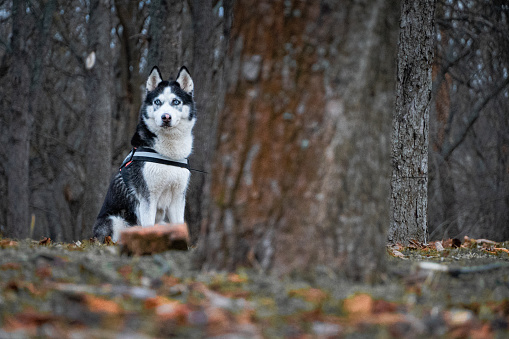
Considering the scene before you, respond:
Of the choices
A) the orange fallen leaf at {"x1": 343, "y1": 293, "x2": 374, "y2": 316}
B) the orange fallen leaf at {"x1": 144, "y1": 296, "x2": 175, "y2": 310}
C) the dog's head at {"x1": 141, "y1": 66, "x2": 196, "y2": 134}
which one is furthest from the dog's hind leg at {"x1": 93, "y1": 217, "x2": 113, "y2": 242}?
the orange fallen leaf at {"x1": 343, "y1": 293, "x2": 374, "y2": 316}

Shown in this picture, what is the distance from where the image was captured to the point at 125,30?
15.4 meters

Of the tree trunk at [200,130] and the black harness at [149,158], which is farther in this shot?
the tree trunk at [200,130]

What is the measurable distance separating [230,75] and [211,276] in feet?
3.70

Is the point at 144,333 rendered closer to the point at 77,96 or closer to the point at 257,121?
the point at 257,121

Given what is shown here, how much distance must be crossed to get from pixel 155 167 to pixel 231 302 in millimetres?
4018

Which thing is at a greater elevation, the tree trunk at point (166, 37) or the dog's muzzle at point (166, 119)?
the tree trunk at point (166, 37)

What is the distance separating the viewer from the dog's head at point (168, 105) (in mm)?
6320

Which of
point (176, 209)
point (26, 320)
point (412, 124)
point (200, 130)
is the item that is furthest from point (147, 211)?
point (200, 130)

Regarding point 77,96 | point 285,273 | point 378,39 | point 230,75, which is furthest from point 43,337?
point 77,96

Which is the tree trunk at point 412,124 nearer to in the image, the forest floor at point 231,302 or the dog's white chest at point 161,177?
the dog's white chest at point 161,177

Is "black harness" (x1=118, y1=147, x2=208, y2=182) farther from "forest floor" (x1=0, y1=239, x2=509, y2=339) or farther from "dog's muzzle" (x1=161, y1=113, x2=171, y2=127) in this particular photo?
"forest floor" (x1=0, y1=239, x2=509, y2=339)

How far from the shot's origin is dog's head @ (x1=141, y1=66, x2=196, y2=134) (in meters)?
6.32

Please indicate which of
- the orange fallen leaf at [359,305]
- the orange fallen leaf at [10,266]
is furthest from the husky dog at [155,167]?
the orange fallen leaf at [359,305]

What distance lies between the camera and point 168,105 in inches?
253
